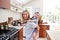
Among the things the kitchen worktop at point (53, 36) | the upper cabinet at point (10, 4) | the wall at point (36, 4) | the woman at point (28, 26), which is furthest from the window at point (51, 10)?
the kitchen worktop at point (53, 36)

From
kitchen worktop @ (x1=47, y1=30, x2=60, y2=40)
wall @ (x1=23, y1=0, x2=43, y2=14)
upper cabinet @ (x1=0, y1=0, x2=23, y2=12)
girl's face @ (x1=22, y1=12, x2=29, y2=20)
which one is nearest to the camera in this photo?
kitchen worktop @ (x1=47, y1=30, x2=60, y2=40)

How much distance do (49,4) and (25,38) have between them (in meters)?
4.12

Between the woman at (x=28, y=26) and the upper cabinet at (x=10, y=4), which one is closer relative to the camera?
the upper cabinet at (x=10, y=4)

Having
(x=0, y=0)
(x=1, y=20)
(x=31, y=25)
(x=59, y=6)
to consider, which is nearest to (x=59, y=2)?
(x=59, y=6)

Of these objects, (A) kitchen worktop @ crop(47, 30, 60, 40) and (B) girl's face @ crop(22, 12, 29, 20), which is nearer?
(A) kitchen worktop @ crop(47, 30, 60, 40)

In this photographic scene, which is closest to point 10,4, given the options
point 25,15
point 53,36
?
point 25,15

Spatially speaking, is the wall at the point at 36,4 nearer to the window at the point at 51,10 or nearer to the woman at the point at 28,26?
the window at the point at 51,10

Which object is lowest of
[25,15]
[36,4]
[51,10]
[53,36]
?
[53,36]

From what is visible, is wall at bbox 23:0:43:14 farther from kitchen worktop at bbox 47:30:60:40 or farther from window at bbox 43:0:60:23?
kitchen worktop at bbox 47:30:60:40

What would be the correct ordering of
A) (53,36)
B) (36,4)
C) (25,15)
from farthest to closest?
(36,4), (25,15), (53,36)

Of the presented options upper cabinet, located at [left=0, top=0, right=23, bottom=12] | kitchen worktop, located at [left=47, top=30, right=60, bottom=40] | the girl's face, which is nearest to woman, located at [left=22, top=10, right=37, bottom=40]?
the girl's face

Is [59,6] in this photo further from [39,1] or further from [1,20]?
[1,20]

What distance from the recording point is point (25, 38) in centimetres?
389

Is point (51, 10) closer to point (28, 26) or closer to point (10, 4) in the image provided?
point (28, 26)
